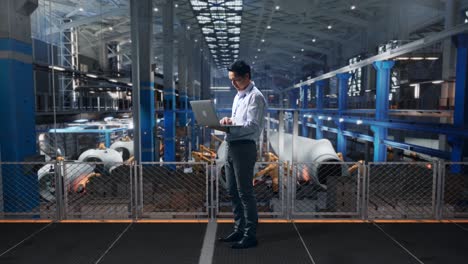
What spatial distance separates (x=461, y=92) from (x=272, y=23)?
16434 mm

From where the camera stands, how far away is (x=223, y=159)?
31.2 feet

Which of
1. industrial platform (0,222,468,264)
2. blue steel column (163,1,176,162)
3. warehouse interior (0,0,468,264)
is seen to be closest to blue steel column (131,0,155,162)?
warehouse interior (0,0,468,264)

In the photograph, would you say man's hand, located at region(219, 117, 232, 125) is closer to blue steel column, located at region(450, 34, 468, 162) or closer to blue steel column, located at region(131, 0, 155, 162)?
blue steel column, located at region(450, 34, 468, 162)

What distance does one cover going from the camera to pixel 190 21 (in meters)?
21.6

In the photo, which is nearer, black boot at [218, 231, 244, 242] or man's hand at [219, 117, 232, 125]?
man's hand at [219, 117, 232, 125]

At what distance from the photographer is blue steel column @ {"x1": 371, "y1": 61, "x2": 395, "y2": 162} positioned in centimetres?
1084

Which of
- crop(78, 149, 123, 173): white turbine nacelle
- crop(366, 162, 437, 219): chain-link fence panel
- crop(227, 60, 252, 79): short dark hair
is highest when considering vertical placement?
crop(227, 60, 252, 79): short dark hair

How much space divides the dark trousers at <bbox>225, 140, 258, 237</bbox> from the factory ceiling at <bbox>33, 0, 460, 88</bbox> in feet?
39.9

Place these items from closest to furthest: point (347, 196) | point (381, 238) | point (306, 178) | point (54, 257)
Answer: point (54, 257)
point (381, 238)
point (347, 196)
point (306, 178)

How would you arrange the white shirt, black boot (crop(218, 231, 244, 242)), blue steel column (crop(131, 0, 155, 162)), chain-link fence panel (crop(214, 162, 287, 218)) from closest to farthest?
the white shirt
black boot (crop(218, 231, 244, 242))
chain-link fence panel (crop(214, 162, 287, 218))
blue steel column (crop(131, 0, 155, 162))

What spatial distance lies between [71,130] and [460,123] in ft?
46.2

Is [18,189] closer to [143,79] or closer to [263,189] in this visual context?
[263,189]

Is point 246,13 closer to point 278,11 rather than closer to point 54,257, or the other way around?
point 278,11

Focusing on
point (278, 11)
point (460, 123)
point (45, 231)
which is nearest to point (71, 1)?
point (278, 11)
